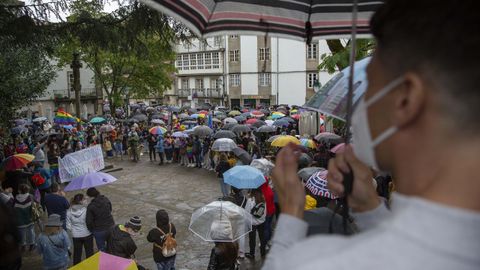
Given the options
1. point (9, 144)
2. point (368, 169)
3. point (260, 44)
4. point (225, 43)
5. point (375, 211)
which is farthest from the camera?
point (225, 43)

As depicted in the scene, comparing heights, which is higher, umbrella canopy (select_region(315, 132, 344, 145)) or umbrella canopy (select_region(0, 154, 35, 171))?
umbrella canopy (select_region(315, 132, 344, 145))

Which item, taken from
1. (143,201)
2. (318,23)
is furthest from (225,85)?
(318,23)

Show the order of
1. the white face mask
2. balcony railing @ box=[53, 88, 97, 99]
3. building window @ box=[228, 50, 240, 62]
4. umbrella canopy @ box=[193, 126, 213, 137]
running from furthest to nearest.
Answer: building window @ box=[228, 50, 240, 62] < balcony railing @ box=[53, 88, 97, 99] < umbrella canopy @ box=[193, 126, 213, 137] < the white face mask

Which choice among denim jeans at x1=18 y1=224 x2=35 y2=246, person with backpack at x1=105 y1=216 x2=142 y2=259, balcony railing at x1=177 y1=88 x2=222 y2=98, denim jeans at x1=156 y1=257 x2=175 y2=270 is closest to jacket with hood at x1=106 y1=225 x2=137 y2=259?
person with backpack at x1=105 y1=216 x2=142 y2=259

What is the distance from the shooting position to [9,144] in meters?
16.3

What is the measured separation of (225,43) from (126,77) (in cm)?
2343

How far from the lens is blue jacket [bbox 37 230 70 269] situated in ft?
21.1

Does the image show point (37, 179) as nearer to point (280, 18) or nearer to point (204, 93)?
point (280, 18)

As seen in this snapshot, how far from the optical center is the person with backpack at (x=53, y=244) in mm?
6430

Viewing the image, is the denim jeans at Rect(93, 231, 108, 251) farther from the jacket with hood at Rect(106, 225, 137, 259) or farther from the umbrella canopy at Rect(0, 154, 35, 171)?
the umbrella canopy at Rect(0, 154, 35, 171)

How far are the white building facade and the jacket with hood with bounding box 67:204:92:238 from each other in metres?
39.0

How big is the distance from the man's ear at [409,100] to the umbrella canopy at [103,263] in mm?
3979

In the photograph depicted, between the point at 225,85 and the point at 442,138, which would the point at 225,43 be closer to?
the point at 225,85

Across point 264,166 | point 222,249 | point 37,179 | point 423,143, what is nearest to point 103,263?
point 222,249
